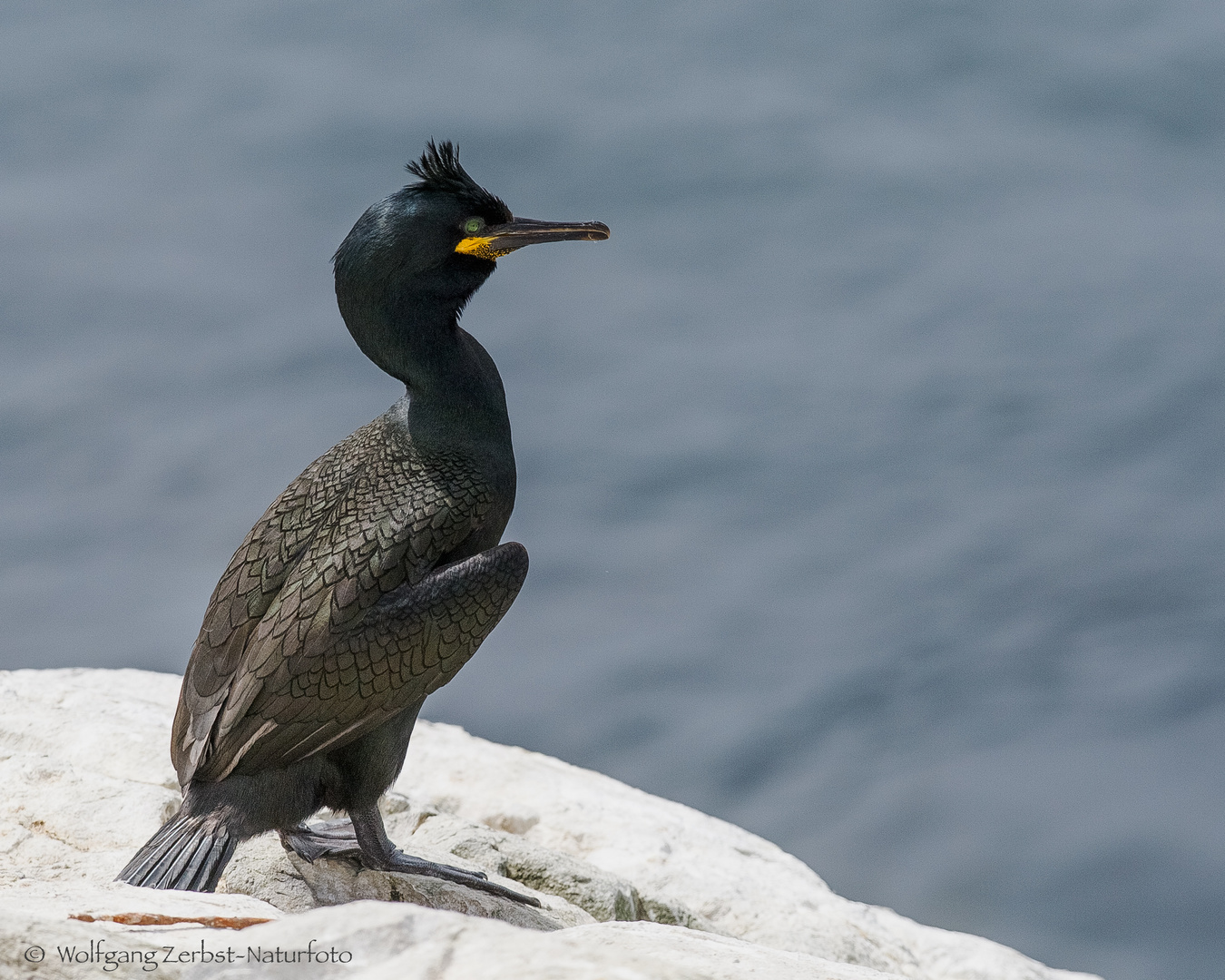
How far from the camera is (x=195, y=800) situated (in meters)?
4.26

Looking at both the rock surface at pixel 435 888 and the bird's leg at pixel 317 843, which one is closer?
the rock surface at pixel 435 888

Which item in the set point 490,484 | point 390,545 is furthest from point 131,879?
point 490,484

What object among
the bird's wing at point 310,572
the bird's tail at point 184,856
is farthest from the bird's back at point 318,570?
the bird's tail at point 184,856

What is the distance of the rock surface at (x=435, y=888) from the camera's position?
259 centimetres

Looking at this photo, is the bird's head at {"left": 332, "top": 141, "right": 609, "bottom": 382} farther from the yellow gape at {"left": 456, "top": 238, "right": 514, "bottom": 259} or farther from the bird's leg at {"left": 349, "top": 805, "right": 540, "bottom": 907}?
the bird's leg at {"left": 349, "top": 805, "right": 540, "bottom": 907}

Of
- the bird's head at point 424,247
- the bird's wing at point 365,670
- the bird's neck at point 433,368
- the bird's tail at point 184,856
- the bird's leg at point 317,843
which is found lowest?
the bird's tail at point 184,856

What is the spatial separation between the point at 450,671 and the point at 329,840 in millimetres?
859

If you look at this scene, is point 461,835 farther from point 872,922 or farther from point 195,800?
point 872,922

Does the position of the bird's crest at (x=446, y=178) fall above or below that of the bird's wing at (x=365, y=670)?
above

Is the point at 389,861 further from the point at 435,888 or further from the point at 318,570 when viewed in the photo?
the point at 318,570

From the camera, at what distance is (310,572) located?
4.30 metres

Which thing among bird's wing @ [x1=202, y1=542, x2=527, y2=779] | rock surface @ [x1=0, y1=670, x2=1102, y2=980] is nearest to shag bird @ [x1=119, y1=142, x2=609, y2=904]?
bird's wing @ [x1=202, y1=542, x2=527, y2=779]

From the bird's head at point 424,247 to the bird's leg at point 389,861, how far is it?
1438 millimetres

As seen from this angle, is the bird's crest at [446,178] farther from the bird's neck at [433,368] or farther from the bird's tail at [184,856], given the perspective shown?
the bird's tail at [184,856]
